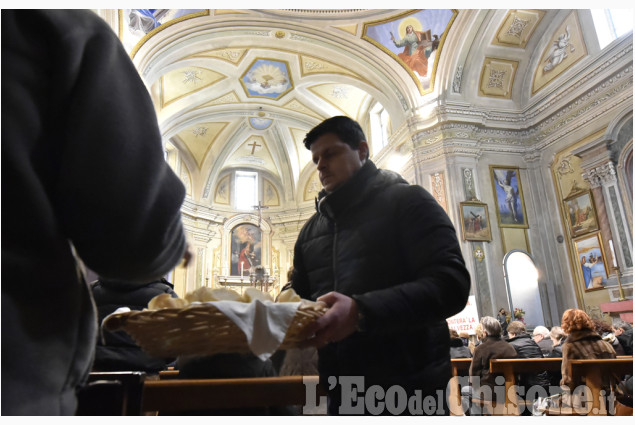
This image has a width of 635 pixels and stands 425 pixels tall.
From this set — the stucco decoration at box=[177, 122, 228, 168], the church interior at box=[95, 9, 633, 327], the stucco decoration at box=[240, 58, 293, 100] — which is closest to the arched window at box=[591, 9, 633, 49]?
the church interior at box=[95, 9, 633, 327]

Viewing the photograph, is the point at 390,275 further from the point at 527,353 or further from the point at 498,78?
the point at 498,78

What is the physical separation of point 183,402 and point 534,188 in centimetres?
1125

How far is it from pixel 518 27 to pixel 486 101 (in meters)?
1.79

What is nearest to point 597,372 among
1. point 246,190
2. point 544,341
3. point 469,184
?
point 544,341

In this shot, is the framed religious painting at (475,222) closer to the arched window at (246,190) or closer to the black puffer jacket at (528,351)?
the black puffer jacket at (528,351)

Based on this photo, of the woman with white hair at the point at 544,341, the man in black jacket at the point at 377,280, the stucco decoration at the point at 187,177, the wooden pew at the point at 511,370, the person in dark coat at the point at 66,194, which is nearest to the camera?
the person in dark coat at the point at 66,194

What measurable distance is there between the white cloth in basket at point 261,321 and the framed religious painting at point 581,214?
32.3ft

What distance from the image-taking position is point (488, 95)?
11.5 m

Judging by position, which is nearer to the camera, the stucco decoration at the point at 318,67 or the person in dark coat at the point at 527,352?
the person in dark coat at the point at 527,352

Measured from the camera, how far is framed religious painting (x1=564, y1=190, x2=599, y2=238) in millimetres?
9422

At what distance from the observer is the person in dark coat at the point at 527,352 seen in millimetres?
4488

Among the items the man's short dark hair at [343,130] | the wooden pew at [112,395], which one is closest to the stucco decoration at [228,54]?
the man's short dark hair at [343,130]

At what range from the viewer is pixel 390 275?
5.10ft

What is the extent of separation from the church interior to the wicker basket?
8.98 meters
